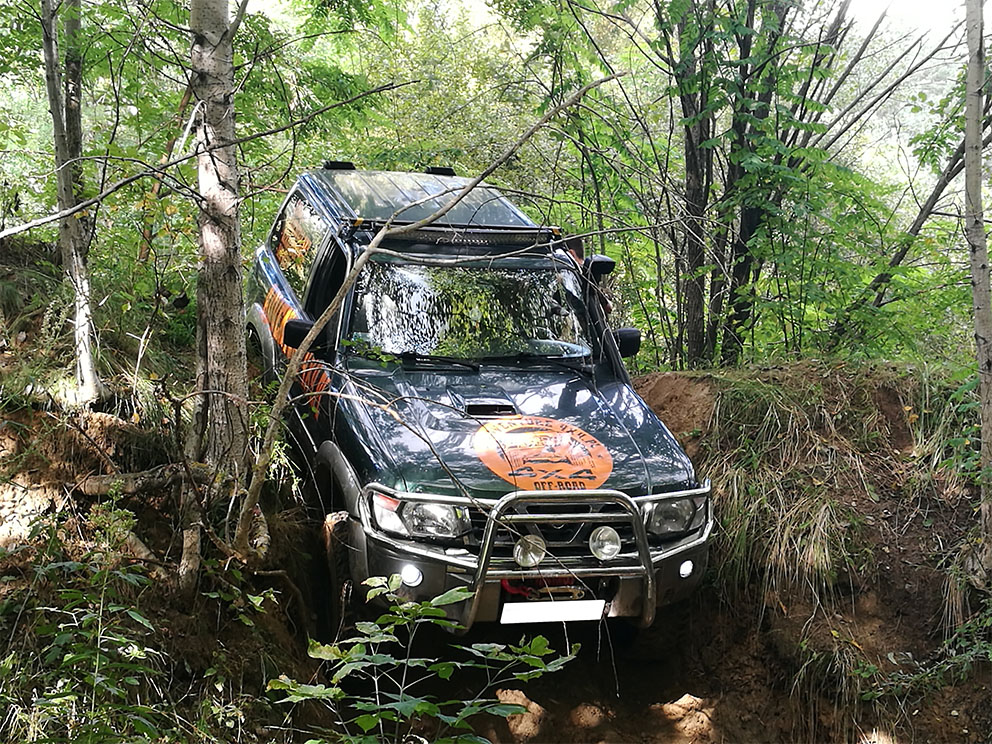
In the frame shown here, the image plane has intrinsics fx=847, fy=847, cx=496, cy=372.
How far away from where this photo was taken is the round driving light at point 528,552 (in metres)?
3.65

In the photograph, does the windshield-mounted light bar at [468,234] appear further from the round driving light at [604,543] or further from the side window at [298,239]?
the round driving light at [604,543]

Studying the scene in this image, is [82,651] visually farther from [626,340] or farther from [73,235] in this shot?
[626,340]

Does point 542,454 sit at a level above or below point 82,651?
above

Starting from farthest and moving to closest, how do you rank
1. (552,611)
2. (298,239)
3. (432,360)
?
1. (298,239)
2. (432,360)
3. (552,611)

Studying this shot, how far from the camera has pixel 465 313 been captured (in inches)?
188

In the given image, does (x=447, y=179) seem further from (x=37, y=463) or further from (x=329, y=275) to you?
(x=37, y=463)

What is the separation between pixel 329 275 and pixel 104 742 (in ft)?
10.2

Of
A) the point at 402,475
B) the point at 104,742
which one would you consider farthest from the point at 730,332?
the point at 104,742

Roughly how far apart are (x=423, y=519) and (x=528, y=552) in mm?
484

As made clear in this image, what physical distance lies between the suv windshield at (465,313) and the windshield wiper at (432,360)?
0.07ft

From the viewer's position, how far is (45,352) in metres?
4.42

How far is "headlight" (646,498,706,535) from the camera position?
158 inches

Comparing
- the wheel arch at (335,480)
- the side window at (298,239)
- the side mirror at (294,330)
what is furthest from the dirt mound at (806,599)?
the side window at (298,239)

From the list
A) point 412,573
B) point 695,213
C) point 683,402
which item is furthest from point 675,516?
point 695,213
